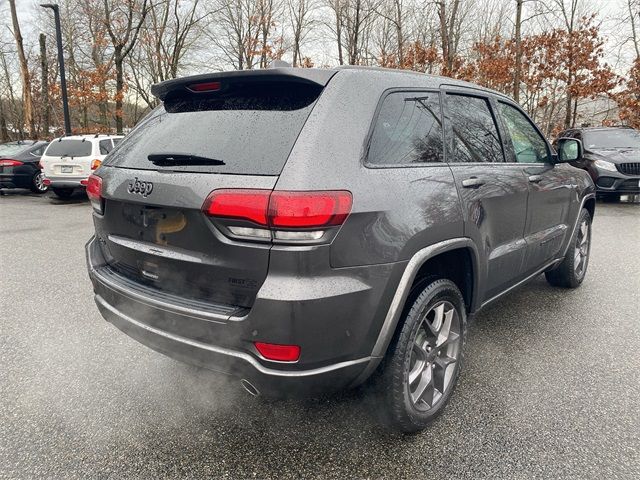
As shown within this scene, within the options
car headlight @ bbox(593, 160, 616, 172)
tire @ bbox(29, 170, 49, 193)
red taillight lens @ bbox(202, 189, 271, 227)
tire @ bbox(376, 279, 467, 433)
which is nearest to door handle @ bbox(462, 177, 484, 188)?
tire @ bbox(376, 279, 467, 433)

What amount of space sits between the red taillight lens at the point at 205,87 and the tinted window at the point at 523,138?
2070 mm

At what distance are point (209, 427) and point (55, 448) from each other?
730mm

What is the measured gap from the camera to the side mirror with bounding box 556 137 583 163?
147 inches

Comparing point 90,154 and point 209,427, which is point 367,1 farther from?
point 209,427

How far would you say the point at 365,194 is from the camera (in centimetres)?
191

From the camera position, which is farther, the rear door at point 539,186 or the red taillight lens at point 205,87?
the rear door at point 539,186

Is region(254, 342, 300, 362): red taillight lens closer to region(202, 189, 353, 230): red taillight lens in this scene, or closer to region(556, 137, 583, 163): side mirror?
region(202, 189, 353, 230): red taillight lens

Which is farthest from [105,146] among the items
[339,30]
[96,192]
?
[339,30]

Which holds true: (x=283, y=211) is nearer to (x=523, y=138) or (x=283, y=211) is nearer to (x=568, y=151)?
(x=523, y=138)

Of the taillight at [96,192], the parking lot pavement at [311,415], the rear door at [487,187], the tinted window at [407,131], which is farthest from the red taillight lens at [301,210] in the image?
the taillight at [96,192]

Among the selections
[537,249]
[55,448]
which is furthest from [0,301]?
[537,249]

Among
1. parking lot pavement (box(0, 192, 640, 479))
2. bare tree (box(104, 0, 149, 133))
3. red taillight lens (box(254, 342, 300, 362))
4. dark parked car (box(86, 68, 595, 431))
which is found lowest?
parking lot pavement (box(0, 192, 640, 479))

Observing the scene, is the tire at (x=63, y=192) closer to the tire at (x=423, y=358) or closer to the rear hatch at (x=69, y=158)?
the rear hatch at (x=69, y=158)

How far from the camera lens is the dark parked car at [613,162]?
10.1 meters
